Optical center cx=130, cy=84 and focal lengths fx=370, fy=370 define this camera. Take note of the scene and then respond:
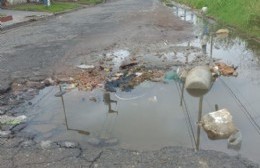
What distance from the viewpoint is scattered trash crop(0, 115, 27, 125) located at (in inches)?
280

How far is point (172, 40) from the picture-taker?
14.6m

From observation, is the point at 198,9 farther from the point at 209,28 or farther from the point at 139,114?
the point at 139,114

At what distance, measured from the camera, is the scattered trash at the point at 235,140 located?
20.0 ft

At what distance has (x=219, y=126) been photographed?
6.51 m

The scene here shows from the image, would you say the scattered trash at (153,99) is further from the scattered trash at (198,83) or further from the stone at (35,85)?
the stone at (35,85)

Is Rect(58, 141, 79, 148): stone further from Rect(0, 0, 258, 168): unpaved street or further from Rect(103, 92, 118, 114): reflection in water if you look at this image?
Rect(103, 92, 118, 114): reflection in water

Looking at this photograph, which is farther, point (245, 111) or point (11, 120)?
point (245, 111)

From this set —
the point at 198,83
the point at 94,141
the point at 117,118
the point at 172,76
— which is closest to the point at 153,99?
the point at 198,83

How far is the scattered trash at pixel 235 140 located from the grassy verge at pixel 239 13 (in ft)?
29.2

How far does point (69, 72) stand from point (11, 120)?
3.24 m

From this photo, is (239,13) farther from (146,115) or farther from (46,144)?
(46,144)

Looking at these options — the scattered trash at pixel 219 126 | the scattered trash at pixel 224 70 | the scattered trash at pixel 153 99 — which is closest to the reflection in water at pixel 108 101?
the scattered trash at pixel 153 99

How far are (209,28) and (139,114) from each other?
1106 cm

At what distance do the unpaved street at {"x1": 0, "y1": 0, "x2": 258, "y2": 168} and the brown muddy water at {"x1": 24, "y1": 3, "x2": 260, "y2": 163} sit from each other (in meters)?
0.10
